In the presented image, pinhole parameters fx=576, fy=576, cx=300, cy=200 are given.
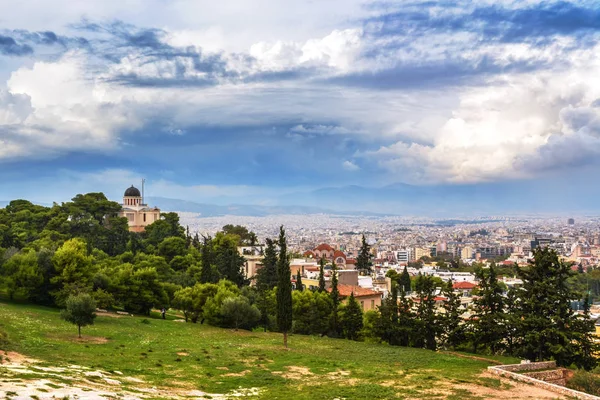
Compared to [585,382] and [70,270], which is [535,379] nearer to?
[585,382]

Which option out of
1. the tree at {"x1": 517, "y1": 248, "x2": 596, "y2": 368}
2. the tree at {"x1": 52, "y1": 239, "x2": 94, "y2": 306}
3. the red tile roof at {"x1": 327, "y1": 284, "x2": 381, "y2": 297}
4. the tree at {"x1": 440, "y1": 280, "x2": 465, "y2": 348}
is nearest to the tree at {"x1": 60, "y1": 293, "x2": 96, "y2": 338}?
the tree at {"x1": 52, "y1": 239, "x2": 94, "y2": 306}

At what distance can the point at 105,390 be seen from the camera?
56.9 ft

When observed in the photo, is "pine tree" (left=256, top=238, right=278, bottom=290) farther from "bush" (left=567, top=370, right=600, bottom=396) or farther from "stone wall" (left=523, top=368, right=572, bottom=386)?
"bush" (left=567, top=370, right=600, bottom=396)

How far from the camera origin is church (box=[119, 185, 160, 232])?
94.2 metres

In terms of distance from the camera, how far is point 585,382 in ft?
82.3

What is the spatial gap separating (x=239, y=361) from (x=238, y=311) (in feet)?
47.8

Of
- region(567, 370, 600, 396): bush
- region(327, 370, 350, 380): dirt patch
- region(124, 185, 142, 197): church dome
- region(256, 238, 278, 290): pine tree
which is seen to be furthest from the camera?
region(124, 185, 142, 197): church dome

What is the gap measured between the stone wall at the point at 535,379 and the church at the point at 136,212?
74.4m

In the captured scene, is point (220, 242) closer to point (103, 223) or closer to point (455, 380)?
point (103, 223)

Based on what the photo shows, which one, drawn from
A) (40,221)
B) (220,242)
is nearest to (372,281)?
(220,242)

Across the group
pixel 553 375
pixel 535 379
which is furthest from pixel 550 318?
pixel 535 379

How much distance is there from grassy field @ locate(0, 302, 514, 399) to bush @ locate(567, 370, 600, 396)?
3858 mm

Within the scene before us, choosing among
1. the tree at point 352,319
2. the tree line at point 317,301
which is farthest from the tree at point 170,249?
the tree at point 352,319

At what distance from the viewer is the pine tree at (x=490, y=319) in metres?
34.7
